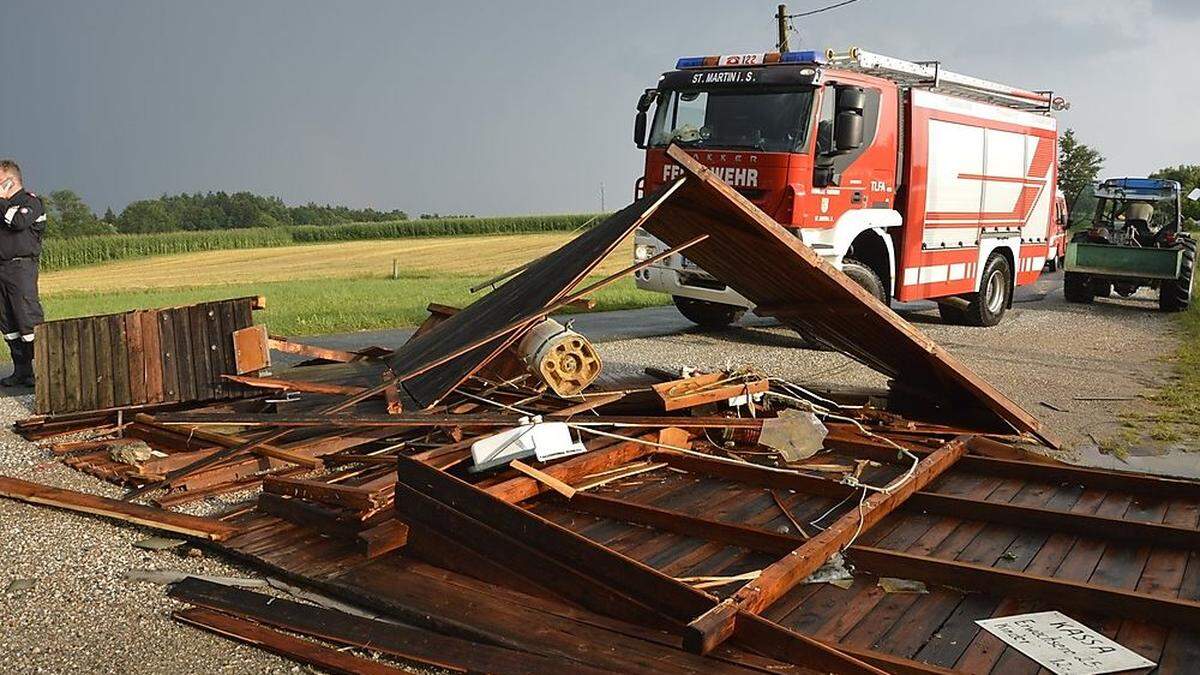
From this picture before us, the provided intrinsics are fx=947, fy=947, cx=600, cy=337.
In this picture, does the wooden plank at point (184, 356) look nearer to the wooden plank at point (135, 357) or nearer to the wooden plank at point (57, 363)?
the wooden plank at point (135, 357)

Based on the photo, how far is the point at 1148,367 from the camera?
36.3ft

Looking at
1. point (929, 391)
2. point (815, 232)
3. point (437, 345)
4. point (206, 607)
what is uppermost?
point (815, 232)

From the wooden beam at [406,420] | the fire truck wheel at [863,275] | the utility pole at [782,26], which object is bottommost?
the wooden beam at [406,420]

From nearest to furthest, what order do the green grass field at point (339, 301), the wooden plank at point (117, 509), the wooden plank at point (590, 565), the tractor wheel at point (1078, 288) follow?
the wooden plank at point (590, 565) < the wooden plank at point (117, 509) < the green grass field at point (339, 301) < the tractor wheel at point (1078, 288)

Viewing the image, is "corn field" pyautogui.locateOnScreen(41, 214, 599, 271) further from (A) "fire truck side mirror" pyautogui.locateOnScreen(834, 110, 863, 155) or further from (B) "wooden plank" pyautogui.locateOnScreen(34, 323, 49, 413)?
(B) "wooden plank" pyautogui.locateOnScreen(34, 323, 49, 413)

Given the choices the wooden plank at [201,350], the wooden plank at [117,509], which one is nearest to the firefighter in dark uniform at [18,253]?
the wooden plank at [201,350]

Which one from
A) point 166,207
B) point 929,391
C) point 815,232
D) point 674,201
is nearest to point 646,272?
point 815,232

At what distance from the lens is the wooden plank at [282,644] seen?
362 cm

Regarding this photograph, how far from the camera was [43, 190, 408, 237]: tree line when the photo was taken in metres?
77.8

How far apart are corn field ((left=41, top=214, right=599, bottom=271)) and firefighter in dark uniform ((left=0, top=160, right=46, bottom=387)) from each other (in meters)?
44.1

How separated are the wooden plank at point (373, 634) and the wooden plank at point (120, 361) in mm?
3748

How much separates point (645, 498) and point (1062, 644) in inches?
95.2

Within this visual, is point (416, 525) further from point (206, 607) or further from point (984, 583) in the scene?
point (984, 583)

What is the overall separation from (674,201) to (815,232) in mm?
5672
